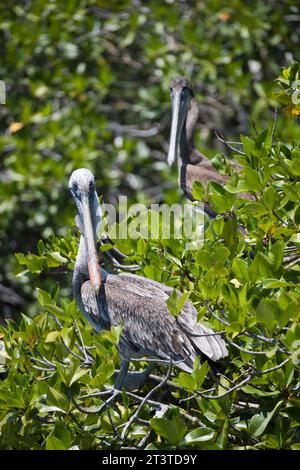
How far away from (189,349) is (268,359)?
0.65 metres

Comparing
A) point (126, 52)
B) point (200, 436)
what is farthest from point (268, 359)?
point (126, 52)

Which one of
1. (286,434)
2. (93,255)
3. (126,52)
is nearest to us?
(286,434)

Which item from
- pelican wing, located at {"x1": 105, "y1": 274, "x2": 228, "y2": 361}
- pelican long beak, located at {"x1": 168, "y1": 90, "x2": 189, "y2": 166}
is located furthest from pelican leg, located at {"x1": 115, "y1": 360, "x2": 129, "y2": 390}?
pelican long beak, located at {"x1": 168, "y1": 90, "x2": 189, "y2": 166}

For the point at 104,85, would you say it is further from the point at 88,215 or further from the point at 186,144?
the point at 88,215

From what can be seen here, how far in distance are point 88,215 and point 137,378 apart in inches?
37.2

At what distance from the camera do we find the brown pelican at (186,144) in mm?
6078

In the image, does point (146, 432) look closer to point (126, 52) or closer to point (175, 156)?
point (175, 156)

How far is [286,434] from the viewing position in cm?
322

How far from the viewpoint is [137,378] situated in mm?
3887

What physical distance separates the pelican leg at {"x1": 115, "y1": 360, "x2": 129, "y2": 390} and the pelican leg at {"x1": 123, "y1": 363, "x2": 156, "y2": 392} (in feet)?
0.06

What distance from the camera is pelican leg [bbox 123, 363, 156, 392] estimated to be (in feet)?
12.6

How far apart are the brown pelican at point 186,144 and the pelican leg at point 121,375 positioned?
87.2 inches

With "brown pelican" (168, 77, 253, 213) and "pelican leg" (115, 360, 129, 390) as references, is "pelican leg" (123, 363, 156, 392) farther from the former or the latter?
"brown pelican" (168, 77, 253, 213)

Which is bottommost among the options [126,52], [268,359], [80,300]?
[126,52]
